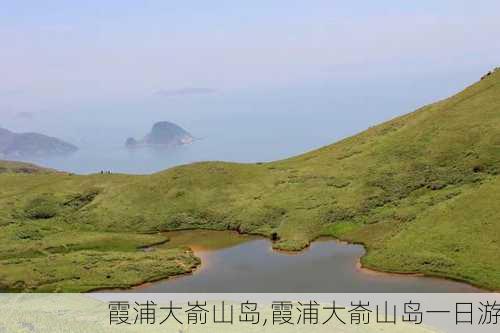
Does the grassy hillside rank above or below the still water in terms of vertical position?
above

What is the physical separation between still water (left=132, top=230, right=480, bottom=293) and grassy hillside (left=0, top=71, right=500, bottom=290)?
197cm

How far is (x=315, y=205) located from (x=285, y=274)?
67.5ft

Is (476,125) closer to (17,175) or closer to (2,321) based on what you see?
(2,321)

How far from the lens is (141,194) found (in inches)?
3509

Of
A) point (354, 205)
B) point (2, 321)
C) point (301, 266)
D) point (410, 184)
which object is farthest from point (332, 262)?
point (2, 321)

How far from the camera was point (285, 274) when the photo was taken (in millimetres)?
57031

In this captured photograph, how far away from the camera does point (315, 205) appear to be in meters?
75.9

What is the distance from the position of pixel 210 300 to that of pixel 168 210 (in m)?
35.0

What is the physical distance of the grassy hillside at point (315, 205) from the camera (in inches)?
2322

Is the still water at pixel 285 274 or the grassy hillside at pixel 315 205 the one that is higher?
the grassy hillside at pixel 315 205

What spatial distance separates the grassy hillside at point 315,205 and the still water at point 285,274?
1.97m

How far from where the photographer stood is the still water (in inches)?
2031

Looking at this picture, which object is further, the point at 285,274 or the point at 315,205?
the point at 315,205

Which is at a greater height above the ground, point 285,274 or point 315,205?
point 315,205
